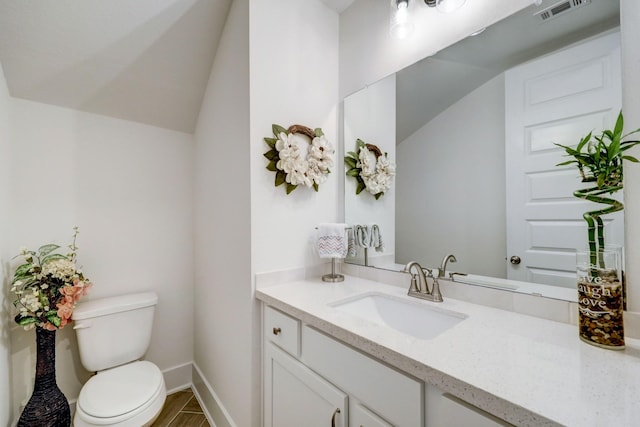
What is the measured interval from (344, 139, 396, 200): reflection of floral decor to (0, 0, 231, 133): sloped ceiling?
1.10 meters

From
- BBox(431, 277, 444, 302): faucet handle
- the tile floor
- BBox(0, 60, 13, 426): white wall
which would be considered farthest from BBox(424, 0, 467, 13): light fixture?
the tile floor

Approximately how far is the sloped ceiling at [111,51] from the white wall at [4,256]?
177 mm

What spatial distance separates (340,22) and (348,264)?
4.94ft

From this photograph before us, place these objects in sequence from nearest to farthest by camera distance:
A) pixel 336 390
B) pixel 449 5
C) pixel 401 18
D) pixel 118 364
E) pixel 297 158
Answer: pixel 336 390 → pixel 449 5 → pixel 401 18 → pixel 297 158 → pixel 118 364

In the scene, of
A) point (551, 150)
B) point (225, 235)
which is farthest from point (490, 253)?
point (225, 235)

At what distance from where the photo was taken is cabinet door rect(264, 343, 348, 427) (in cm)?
87

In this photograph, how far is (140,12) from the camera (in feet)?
4.45

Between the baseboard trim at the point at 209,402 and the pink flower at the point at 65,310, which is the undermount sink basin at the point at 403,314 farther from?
the pink flower at the point at 65,310

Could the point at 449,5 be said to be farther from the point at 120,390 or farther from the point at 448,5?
the point at 120,390

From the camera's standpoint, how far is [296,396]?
1037mm

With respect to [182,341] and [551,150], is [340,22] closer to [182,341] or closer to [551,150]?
[551,150]

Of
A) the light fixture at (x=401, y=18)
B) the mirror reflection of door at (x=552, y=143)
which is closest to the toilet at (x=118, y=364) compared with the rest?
the mirror reflection of door at (x=552, y=143)

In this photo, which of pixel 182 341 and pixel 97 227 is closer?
pixel 97 227

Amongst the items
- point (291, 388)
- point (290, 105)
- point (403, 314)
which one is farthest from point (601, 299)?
point (290, 105)
